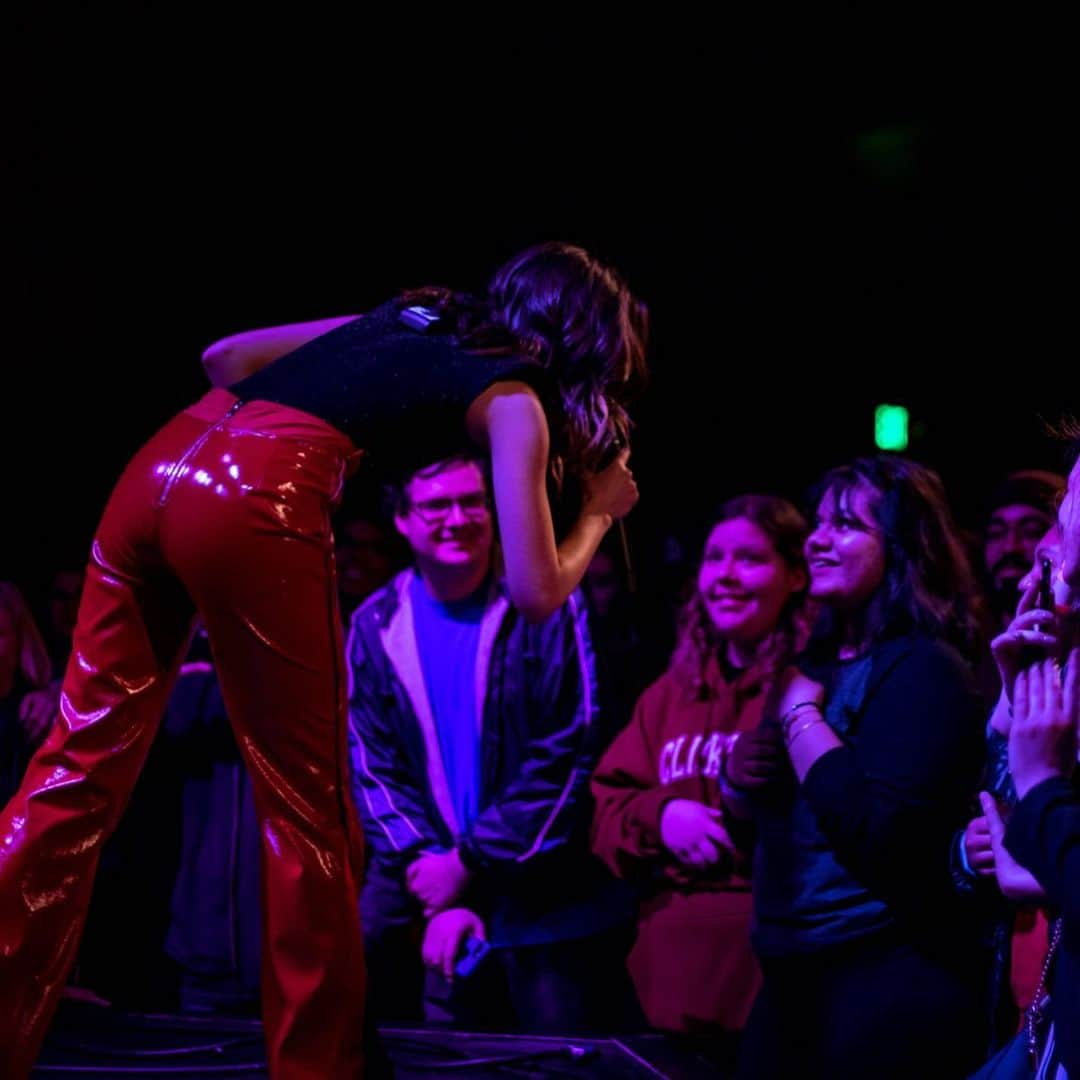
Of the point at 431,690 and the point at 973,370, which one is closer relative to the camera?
the point at 431,690

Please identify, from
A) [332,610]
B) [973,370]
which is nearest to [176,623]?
[332,610]

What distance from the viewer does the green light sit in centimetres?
716

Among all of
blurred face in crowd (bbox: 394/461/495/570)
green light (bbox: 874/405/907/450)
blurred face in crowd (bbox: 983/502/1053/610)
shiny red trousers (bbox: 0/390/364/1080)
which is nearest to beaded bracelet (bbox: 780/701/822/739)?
shiny red trousers (bbox: 0/390/364/1080)

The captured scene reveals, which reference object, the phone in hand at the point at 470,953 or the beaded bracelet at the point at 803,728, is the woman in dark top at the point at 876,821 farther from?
the phone in hand at the point at 470,953

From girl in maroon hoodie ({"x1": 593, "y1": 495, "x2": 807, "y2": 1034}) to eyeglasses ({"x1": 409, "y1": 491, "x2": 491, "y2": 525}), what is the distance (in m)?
0.51

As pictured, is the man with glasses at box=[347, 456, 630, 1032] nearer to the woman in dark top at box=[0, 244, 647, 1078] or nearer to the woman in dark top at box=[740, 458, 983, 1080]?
the woman in dark top at box=[740, 458, 983, 1080]

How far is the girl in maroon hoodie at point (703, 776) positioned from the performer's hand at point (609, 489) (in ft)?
2.06

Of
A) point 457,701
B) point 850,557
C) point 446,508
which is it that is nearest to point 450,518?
point 446,508

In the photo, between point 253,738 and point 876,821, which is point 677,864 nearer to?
point 876,821

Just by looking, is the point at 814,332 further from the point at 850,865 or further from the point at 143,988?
the point at 850,865

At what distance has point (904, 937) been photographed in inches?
81.0

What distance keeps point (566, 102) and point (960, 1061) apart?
12.4ft

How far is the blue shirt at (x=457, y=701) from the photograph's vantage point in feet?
9.68

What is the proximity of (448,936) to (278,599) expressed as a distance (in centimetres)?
124
